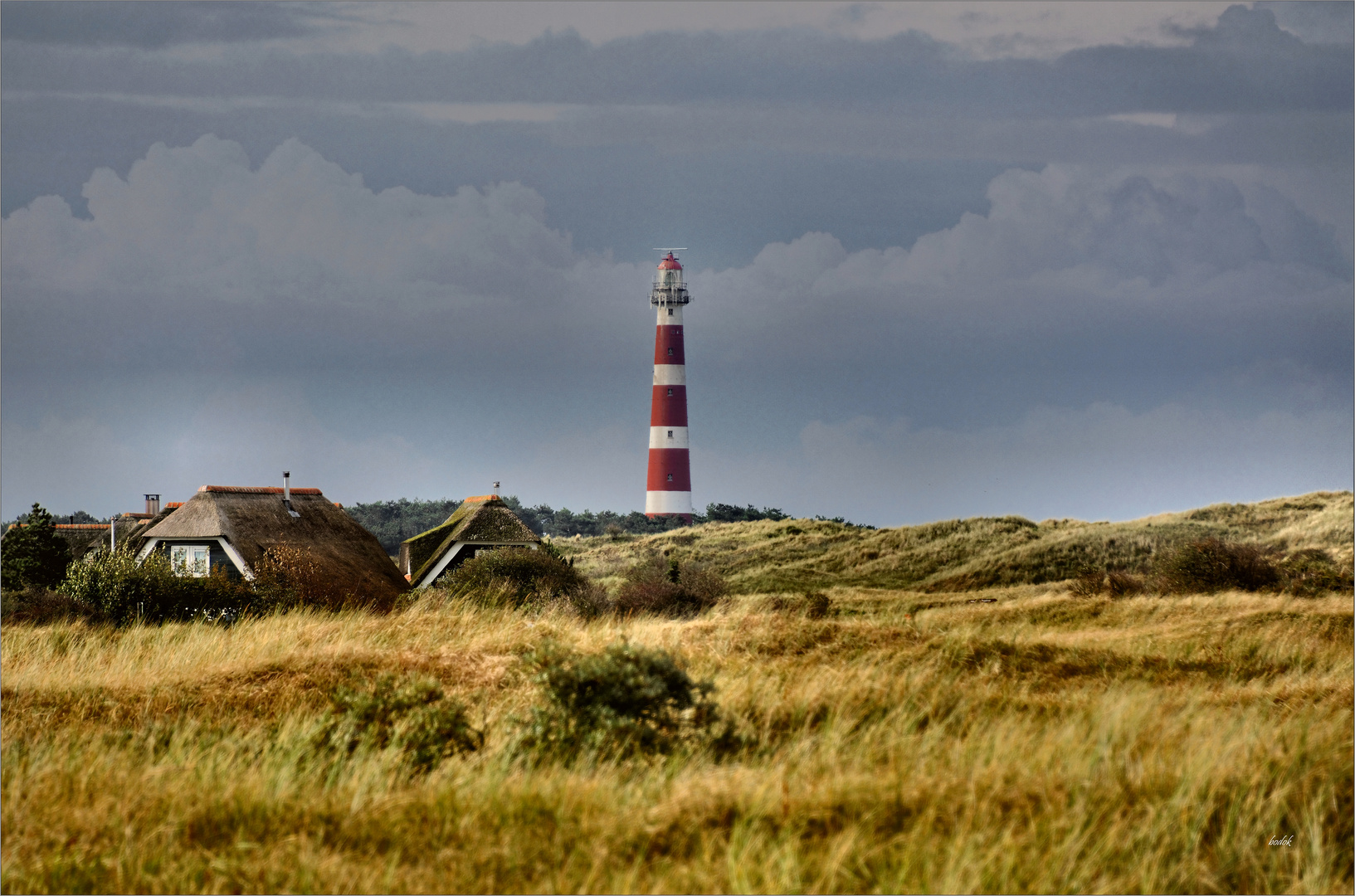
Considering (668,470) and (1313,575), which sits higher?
(668,470)

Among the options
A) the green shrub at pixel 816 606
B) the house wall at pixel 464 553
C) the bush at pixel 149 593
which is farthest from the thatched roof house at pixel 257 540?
the green shrub at pixel 816 606

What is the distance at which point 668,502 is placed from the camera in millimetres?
66500

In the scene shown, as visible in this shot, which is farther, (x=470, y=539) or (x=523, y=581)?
(x=470, y=539)

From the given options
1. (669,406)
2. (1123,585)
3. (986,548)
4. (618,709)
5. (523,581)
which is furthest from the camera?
(669,406)

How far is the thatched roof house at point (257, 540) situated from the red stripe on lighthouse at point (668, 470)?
3237 cm

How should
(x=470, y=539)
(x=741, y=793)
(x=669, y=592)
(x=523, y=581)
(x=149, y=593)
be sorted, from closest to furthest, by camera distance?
(x=741, y=793)
(x=149, y=593)
(x=523, y=581)
(x=669, y=592)
(x=470, y=539)

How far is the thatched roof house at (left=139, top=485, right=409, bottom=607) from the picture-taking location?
30.7m

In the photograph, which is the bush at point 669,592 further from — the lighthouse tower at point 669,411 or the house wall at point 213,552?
the lighthouse tower at point 669,411

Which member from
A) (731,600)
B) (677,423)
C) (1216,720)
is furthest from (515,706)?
(677,423)

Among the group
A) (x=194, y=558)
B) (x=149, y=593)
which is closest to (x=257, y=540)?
(x=194, y=558)

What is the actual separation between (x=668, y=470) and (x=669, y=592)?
117ft

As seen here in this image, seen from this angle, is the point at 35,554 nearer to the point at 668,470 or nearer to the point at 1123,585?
the point at 1123,585

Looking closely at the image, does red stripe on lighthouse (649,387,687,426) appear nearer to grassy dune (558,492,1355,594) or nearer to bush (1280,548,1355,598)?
grassy dune (558,492,1355,594)

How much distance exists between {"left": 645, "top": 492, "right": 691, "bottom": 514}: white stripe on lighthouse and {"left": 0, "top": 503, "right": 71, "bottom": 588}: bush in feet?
124
